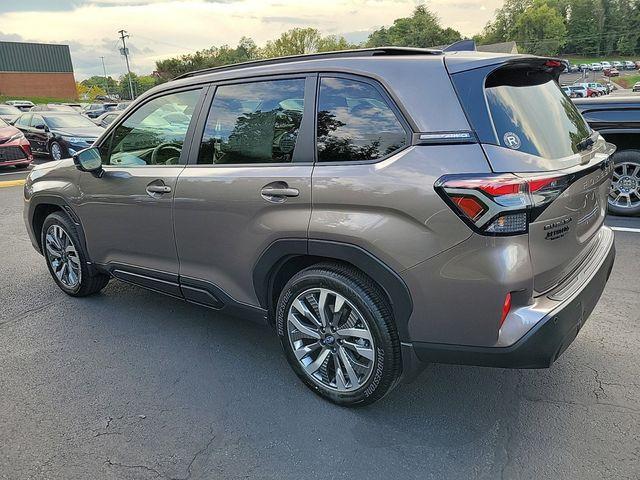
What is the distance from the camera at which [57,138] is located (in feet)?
43.8

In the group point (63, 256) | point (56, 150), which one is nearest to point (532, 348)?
point (63, 256)

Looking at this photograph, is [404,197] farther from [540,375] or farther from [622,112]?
[622,112]

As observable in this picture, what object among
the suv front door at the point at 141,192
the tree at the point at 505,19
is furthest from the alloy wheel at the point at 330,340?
the tree at the point at 505,19

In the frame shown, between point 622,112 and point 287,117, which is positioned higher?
point 287,117

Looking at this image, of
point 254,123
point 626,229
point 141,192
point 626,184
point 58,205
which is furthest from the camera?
point 626,184

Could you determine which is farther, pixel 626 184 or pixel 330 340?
pixel 626 184

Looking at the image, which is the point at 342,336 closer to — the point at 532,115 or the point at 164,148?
the point at 532,115

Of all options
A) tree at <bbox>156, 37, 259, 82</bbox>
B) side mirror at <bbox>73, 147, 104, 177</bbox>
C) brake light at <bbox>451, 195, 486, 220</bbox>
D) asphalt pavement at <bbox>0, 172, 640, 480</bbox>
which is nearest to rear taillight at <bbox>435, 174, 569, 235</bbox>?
brake light at <bbox>451, 195, 486, 220</bbox>

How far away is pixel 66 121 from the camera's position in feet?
46.8

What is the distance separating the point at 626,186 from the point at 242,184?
5378 millimetres

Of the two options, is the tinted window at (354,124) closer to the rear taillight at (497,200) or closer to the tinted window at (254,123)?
the tinted window at (254,123)

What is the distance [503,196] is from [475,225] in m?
0.16

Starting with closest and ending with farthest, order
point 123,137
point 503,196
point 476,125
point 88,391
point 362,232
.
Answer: point 503,196 → point 476,125 → point 362,232 → point 88,391 → point 123,137

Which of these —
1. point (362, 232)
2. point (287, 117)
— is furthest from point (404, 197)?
point (287, 117)
